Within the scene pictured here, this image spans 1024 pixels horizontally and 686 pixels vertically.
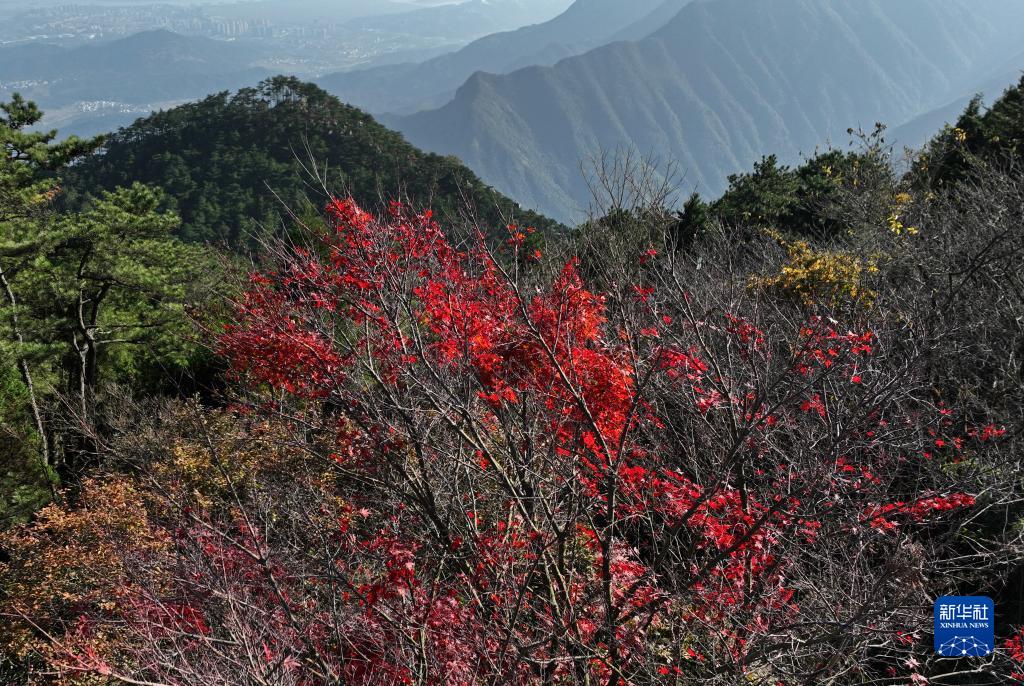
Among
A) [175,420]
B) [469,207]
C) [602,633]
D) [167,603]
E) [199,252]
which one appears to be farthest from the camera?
[199,252]

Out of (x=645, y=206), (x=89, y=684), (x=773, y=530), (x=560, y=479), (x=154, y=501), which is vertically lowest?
(x=89, y=684)

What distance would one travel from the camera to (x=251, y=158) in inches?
1989

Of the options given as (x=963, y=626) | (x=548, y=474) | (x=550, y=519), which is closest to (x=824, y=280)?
(x=963, y=626)

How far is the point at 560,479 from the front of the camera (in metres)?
5.62

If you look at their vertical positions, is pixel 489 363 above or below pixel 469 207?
below

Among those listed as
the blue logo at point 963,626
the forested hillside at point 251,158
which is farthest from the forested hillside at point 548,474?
the forested hillside at point 251,158

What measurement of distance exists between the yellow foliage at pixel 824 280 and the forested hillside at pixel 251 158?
95.4 ft

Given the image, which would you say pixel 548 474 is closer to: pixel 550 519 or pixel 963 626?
pixel 550 519

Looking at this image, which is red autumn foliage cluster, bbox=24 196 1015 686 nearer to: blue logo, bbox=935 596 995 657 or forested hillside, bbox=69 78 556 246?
blue logo, bbox=935 596 995 657

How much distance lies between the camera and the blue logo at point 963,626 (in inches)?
235

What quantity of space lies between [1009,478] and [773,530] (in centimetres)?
326

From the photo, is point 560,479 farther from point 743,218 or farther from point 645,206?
point 743,218

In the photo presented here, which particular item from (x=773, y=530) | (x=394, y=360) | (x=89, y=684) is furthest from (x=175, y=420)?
(x=773, y=530)

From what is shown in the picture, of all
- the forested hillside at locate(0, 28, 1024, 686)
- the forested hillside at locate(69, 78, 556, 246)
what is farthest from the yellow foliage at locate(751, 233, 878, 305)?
the forested hillside at locate(69, 78, 556, 246)
